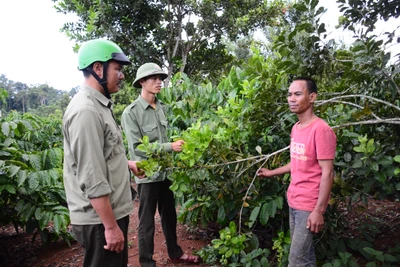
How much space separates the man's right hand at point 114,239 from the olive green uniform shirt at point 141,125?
1.13 meters

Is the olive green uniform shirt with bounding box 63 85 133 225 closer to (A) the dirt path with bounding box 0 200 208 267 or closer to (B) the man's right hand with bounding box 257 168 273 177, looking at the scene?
(B) the man's right hand with bounding box 257 168 273 177

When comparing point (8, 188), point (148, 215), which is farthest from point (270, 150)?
point (8, 188)

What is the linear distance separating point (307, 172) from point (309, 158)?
0.31 feet

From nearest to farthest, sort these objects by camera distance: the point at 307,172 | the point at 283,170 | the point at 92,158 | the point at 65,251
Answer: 1. the point at 92,158
2. the point at 307,172
3. the point at 283,170
4. the point at 65,251

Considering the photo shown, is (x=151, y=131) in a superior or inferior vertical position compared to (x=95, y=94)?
inferior

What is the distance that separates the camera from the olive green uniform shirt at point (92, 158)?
1.68 metres

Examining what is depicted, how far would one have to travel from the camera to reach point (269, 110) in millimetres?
2795

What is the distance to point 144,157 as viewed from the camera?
2.99m

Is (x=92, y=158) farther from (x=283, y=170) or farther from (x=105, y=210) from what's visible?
Result: (x=283, y=170)

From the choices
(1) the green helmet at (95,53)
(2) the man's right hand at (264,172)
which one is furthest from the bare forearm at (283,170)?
(1) the green helmet at (95,53)

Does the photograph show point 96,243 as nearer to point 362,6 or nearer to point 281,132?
point 281,132

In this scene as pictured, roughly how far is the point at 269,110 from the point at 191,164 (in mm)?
818

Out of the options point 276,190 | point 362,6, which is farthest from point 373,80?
point 276,190

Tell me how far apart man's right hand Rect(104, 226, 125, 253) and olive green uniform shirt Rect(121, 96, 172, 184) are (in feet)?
3.71
